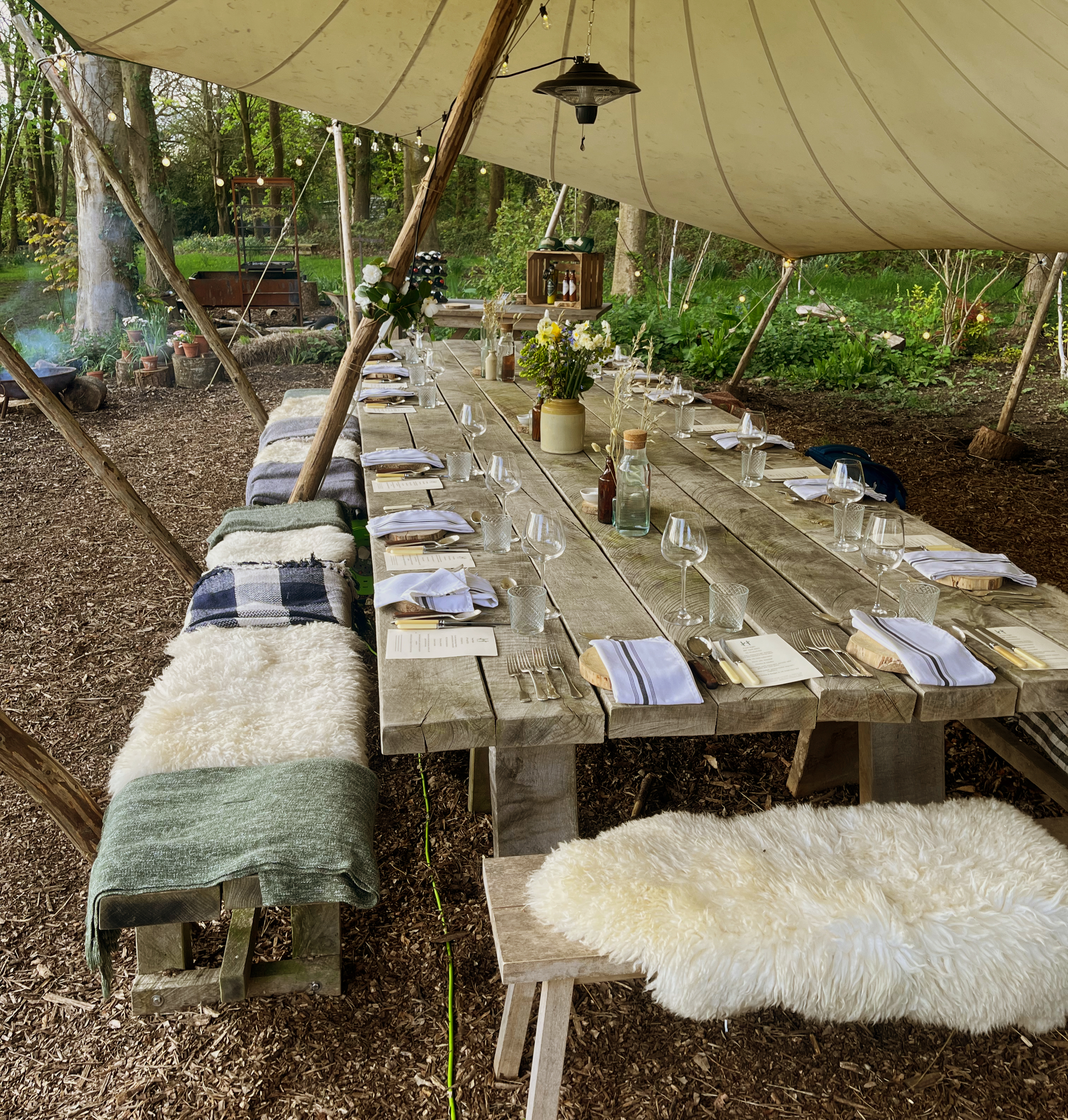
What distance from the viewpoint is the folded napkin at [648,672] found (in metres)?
1.65

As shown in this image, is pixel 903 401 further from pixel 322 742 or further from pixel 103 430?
pixel 322 742

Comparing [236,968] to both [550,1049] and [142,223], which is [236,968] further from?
[142,223]

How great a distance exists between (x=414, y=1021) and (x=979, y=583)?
156cm

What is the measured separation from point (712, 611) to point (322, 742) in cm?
87

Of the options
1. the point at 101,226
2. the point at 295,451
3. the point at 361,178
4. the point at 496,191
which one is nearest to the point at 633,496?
the point at 295,451

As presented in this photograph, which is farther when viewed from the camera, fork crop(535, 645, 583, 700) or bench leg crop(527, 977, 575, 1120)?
fork crop(535, 645, 583, 700)

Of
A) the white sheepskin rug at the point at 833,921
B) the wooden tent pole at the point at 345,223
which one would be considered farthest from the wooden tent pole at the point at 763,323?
the white sheepskin rug at the point at 833,921

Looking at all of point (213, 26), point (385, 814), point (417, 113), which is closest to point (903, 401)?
point (417, 113)

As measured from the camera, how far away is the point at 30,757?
1938 millimetres

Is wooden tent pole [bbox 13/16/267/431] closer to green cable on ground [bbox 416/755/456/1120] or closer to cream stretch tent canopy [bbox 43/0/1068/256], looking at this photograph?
cream stretch tent canopy [bbox 43/0/1068/256]

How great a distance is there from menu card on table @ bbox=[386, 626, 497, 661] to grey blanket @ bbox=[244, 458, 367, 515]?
1.88m

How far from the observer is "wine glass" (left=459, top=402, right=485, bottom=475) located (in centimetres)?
330

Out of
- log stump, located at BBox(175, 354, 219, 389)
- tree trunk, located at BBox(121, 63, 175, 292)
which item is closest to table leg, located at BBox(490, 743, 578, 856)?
log stump, located at BBox(175, 354, 219, 389)

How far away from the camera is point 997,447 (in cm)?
611
